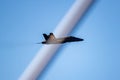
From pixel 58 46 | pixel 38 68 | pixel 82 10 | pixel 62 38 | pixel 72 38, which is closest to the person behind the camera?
pixel 38 68

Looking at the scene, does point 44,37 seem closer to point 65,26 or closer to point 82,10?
point 65,26

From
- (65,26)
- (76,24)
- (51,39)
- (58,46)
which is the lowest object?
(76,24)

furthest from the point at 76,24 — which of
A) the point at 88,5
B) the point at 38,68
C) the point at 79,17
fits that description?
the point at 38,68

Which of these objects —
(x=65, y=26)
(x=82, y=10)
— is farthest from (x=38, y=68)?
(x=65, y=26)

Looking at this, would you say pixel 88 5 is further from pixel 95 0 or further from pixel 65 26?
pixel 65 26

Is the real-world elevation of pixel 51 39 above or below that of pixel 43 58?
above

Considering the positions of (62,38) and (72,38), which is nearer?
(62,38)

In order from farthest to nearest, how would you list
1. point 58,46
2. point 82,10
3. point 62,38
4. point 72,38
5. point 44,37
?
1. point 44,37
2. point 72,38
3. point 62,38
4. point 58,46
5. point 82,10

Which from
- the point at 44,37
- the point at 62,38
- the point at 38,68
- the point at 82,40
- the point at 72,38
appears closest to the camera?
the point at 38,68

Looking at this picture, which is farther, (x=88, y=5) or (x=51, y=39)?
(x=51, y=39)
